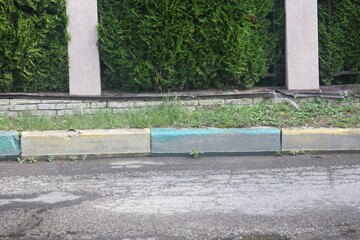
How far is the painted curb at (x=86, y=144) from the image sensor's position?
5.88 metres

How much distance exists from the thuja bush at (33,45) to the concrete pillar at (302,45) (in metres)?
2.97

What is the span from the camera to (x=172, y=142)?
5930 millimetres

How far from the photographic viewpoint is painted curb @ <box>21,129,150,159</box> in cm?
588

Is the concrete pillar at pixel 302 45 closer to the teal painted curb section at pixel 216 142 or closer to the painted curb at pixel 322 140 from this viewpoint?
the painted curb at pixel 322 140

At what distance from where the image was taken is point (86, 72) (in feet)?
24.9

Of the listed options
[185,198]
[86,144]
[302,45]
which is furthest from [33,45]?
[185,198]

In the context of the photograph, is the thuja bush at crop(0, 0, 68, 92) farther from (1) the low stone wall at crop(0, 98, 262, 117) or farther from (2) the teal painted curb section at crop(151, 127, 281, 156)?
(2) the teal painted curb section at crop(151, 127, 281, 156)

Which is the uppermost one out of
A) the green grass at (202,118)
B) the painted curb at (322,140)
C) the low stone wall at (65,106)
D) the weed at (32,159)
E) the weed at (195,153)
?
the low stone wall at (65,106)

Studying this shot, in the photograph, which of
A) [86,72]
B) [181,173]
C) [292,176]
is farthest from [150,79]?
[292,176]

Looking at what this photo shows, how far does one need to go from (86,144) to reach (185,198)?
5.81 ft

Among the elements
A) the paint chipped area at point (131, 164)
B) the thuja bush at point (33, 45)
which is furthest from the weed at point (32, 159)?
the thuja bush at point (33, 45)

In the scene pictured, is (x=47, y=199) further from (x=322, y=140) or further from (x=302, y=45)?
(x=302, y=45)

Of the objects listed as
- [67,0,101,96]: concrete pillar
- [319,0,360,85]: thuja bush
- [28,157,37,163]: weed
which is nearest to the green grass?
[28,157,37,163]: weed

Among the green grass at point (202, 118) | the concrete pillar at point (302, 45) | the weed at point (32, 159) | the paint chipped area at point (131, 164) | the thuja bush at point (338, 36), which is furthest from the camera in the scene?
the thuja bush at point (338, 36)
